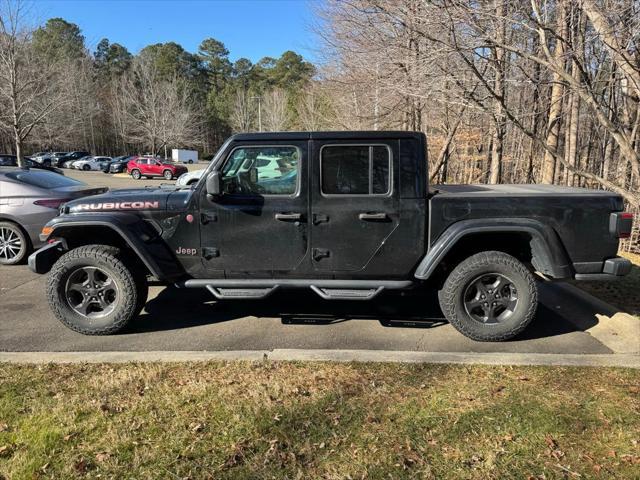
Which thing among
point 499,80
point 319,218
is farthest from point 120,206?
point 499,80

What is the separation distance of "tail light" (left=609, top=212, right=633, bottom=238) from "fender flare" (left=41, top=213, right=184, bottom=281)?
392cm

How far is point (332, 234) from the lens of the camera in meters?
4.52

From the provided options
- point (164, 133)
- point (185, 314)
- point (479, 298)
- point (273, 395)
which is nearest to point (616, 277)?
point (479, 298)

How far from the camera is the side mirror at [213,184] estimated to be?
4.37m

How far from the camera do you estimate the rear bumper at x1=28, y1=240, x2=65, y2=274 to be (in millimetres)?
4719

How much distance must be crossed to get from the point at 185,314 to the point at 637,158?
5.03 metres

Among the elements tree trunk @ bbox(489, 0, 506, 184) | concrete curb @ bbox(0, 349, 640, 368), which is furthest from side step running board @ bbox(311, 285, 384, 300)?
tree trunk @ bbox(489, 0, 506, 184)

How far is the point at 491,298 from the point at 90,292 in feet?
12.2

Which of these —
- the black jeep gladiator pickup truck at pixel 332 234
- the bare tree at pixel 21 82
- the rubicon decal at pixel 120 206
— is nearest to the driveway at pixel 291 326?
A: the black jeep gladiator pickup truck at pixel 332 234

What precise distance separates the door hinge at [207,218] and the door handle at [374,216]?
4.39 ft

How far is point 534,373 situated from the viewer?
3736mm

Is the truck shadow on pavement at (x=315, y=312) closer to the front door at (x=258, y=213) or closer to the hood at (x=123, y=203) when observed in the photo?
the front door at (x=258, y=213)

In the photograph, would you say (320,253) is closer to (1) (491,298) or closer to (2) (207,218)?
(2) (207,218)

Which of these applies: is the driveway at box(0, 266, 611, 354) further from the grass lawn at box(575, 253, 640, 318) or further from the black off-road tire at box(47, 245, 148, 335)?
the grass lawn at box(575, 253, 640, 318)
